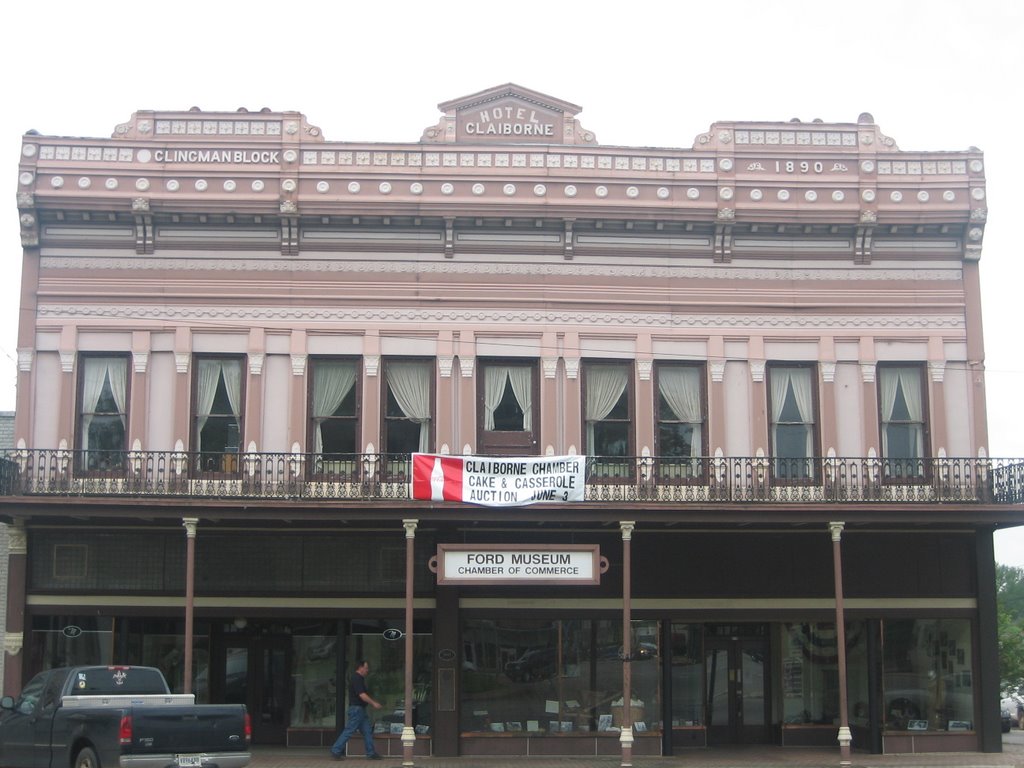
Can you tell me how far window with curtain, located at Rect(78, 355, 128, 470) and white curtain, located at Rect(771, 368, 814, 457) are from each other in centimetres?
1144

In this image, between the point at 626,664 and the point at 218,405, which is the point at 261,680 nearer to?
the point at 218,405

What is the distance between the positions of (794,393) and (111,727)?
13439mm

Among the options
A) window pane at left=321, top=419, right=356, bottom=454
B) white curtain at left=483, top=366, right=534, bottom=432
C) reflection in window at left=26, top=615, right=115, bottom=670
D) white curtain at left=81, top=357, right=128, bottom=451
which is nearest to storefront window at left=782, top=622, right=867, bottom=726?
white curtain at left=483, top=366, right=534, bottom=432

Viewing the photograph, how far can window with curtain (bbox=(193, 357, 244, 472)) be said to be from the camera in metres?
23.3

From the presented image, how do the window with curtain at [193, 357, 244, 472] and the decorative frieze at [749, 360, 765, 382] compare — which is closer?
the window with curtain at [193, 357, 244, 472]

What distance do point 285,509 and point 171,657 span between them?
13.0ft

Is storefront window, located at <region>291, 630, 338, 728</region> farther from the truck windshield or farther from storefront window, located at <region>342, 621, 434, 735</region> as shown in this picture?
the truck windshield

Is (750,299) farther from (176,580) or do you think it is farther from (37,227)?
(37,227)

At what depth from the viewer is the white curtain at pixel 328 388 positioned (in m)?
23.5

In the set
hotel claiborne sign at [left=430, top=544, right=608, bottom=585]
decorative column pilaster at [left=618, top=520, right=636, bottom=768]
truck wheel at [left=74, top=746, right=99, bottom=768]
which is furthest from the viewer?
hotel claiborne sign at [left=430, top=544, right=608, bottom=585]

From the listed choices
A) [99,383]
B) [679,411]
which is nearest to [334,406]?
[99,383]

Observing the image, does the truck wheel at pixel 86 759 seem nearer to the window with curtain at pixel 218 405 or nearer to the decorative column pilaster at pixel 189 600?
the decorative column pilaster at pixel 189 600

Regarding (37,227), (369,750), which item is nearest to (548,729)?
(369,750)

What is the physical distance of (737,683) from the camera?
2355 centimetres
